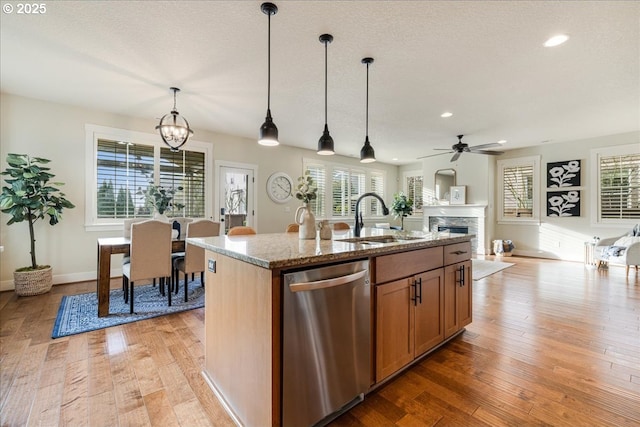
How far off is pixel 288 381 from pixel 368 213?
25.2 feet

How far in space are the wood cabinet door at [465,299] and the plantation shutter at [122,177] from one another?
190 inches

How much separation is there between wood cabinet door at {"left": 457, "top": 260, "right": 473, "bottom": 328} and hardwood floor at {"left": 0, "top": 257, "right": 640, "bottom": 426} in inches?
6.3

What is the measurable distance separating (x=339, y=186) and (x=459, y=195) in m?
3.19

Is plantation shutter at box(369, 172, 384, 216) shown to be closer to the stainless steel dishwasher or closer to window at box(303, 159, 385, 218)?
window at box(303, 159, 385, 218)

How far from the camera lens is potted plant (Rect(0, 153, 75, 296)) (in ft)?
11.5

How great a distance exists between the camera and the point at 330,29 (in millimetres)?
2352

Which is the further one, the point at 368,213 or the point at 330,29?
the point at 368,213

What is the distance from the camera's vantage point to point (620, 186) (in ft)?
18.5

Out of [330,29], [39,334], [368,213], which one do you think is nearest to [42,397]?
[39,334]

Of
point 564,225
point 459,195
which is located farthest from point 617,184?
point 459,195

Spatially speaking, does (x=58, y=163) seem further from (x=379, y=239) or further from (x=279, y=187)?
(x=379, y=239)

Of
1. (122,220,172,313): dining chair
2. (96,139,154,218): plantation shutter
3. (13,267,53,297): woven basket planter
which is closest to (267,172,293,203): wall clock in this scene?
(96,139,154,218): plantation shutter

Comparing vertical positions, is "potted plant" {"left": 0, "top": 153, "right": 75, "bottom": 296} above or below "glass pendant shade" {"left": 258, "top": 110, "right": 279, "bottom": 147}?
below

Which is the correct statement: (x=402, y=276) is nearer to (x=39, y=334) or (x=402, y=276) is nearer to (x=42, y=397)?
(x=42, y=397)
